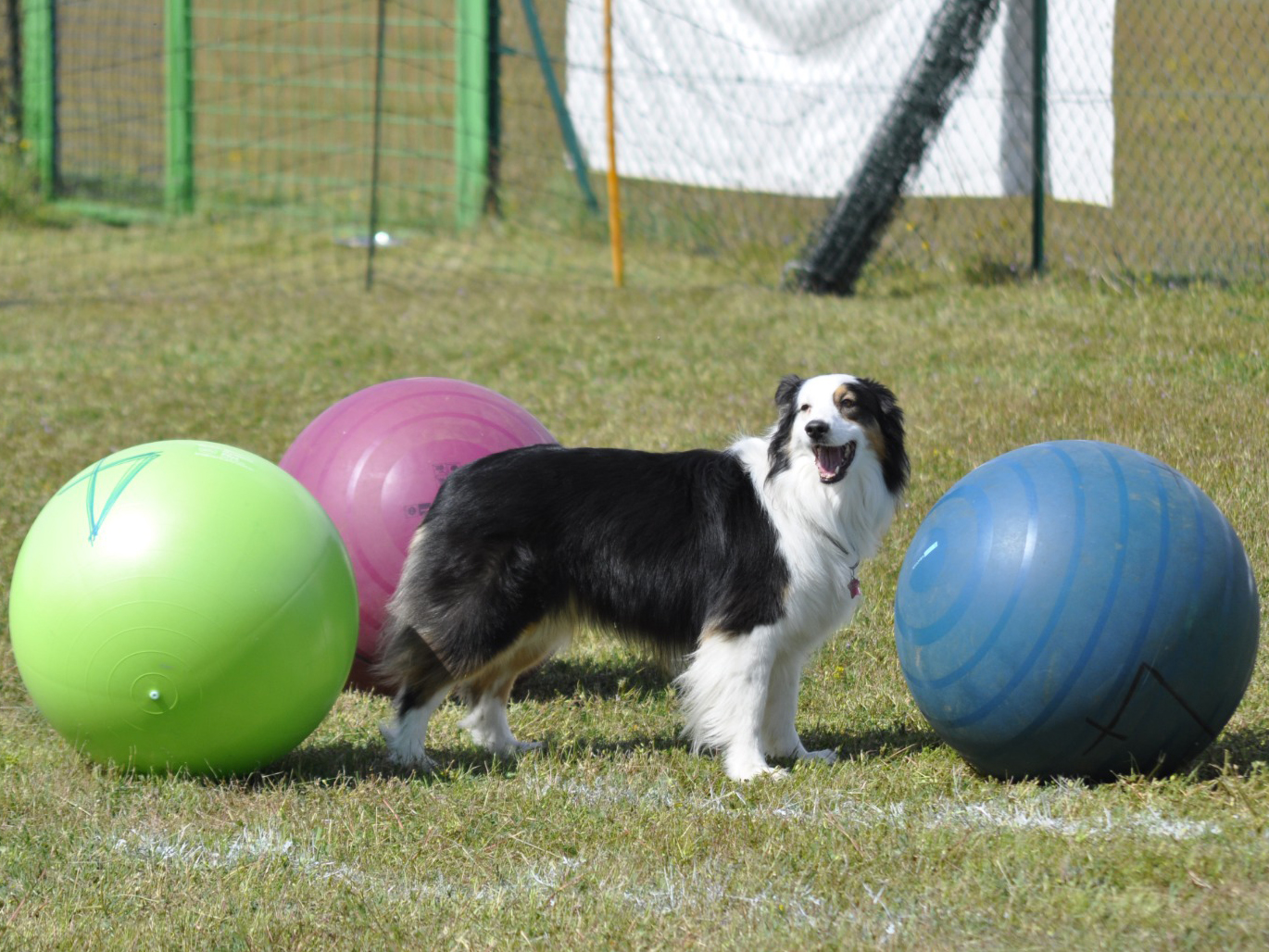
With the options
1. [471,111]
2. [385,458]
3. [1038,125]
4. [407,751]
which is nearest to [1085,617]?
[407,751]

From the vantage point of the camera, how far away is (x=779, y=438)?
4.77m

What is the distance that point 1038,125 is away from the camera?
11102 mm

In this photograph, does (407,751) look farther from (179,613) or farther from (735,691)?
(735,691)

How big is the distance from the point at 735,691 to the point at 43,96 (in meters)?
15.5

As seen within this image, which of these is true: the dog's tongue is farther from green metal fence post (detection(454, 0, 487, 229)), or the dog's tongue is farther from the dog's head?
green metal fence post (detection(454, 0, 487, 229))

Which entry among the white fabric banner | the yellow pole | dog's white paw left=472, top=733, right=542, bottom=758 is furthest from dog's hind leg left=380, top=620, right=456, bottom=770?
the yellow pole

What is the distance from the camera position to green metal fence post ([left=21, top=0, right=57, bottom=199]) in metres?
17.1

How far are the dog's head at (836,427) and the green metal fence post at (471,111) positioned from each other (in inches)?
443

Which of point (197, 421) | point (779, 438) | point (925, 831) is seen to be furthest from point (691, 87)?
point (925, 831)

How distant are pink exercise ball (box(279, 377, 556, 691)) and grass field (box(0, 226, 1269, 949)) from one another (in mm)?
594

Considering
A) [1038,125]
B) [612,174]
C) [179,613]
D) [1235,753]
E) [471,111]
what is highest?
[471,111]

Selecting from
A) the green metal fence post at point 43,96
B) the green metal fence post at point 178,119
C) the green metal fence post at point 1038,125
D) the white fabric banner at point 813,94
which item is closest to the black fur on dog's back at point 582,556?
the green metal fence post at point 1038,125

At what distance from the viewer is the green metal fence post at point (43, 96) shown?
672 inches

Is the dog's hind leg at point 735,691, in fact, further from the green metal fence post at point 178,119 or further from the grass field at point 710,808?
the green metal fence post at point 178,119
